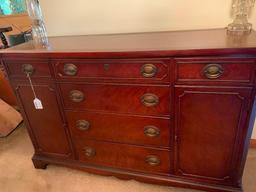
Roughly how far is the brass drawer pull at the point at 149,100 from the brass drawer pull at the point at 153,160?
1.26 ft

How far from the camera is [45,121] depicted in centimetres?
148

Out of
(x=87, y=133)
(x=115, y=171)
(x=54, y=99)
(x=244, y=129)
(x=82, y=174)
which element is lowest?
(x=82, y=174)

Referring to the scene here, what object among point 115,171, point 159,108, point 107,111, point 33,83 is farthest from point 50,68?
point 115,171

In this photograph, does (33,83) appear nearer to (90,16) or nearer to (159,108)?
(90,16)

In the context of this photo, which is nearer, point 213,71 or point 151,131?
point 213,71

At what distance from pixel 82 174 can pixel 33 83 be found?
80 centimetres

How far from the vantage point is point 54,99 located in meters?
1.35

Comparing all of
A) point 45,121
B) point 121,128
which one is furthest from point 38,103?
point 121,128

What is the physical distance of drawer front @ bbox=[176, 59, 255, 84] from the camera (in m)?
0.94

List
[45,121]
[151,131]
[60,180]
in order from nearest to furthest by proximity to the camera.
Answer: [151,131] → [45,121] → [60,180]

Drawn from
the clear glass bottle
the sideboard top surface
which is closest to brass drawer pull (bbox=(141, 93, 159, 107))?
the sideboard top surface

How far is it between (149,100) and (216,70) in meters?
0.38

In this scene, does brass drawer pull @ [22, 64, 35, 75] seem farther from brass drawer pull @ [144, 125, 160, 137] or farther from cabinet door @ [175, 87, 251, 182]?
cabinet door @ [175, 87, 251, 182]

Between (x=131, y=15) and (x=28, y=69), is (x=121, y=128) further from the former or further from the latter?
(x=131, y=15)
